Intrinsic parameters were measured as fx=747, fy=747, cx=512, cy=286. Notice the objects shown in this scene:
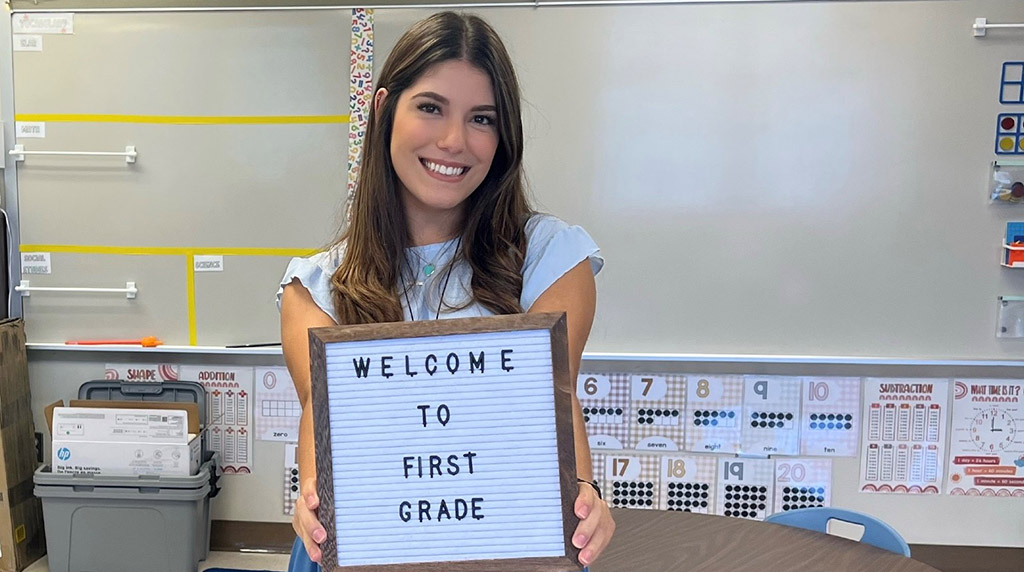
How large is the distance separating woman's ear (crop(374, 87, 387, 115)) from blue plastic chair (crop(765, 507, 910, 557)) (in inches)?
49.5

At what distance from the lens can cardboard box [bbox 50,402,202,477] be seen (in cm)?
261

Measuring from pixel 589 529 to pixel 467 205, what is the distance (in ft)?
1.65

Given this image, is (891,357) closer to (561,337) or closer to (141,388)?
(561,337)

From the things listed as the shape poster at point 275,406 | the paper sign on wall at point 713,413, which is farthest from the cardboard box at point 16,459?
the paper sign on wall at point 713,413

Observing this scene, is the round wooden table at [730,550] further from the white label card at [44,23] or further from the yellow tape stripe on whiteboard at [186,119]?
the white label card at [44,23]

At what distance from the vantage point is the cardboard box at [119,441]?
261 cm

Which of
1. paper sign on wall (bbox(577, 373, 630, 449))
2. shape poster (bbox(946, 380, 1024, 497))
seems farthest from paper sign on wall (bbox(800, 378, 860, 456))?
paper sign on wall (bbox(577, 373, 630, 449))

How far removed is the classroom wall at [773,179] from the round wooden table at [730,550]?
108cm

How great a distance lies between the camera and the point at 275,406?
2.77 m

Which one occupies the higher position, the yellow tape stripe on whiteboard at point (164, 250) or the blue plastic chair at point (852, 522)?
the yellow tape stripe on whiteboard at point (164, 250)

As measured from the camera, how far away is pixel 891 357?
259 cm

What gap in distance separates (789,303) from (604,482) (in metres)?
0.92

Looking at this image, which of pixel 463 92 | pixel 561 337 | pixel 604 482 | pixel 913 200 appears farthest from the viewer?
pixel 604 482

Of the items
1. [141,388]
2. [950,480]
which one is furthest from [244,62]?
[950,480]
